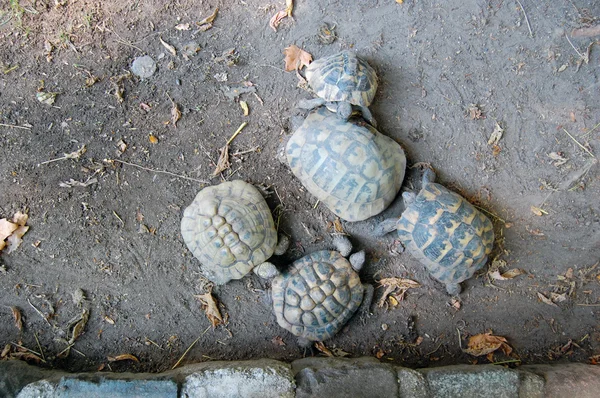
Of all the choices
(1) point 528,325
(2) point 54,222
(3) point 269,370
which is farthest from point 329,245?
(2) point 54,222

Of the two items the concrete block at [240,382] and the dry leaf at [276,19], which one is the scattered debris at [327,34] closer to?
the dry leaf at [276,19]

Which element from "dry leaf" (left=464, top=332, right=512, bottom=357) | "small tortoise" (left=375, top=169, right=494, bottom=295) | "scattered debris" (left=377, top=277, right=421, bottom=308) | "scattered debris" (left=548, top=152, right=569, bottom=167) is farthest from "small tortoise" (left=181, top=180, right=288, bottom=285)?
"scattered debris" (left=548, top=152, right=569, bottom=167)

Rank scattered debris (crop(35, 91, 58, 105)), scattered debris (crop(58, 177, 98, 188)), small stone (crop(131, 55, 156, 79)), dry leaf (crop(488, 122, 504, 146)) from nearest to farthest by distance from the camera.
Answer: scattered debris (crop(58, 177, 98, 188)) → scattered debris (crop(35, 91, 58, 105)) → small stone (crop(131, 55, 156, 79)) → dry leaf (crop(488, 122, 504, 146))

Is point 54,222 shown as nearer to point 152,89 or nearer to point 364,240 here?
point 152,89

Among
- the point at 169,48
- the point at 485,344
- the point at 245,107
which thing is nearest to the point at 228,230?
the point at 245,107

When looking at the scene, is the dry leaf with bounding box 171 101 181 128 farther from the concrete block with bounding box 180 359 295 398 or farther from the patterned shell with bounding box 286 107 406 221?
the concrete block with bounding box 180 359 295 398

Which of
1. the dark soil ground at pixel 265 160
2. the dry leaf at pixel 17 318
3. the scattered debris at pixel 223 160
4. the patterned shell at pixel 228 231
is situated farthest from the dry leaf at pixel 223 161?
the dry leaf at pixel 17 318

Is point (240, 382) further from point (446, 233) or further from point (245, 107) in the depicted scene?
point (245, 107)
